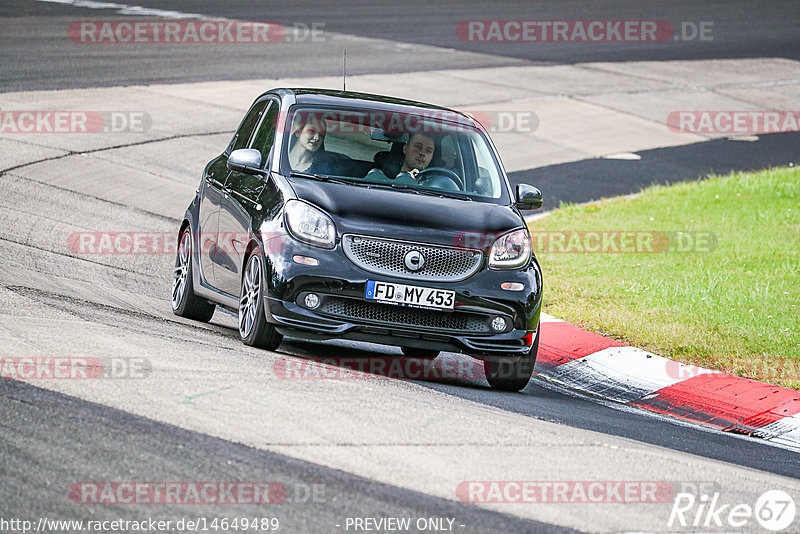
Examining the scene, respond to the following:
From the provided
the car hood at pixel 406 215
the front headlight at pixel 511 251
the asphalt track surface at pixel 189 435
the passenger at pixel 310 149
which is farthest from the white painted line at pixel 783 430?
the passenger at pixel 310 149

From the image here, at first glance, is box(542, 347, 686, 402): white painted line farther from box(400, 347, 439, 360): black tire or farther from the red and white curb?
box(400, 347, 439, 360): black tire

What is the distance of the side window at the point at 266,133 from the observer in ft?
29.5

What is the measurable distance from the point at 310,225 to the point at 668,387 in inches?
115

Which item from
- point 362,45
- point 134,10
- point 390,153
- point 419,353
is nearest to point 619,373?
point 419,353

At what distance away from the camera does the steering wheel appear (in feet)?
28.9

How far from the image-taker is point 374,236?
780cm

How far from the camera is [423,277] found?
25.7 ft

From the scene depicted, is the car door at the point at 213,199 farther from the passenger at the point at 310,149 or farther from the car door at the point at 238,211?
the passenger at the point at 310,149

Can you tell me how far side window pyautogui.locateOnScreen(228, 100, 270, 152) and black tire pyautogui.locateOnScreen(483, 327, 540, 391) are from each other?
263cm

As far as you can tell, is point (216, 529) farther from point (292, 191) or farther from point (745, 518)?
point (292, 191)

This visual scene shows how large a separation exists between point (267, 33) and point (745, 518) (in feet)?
76.8

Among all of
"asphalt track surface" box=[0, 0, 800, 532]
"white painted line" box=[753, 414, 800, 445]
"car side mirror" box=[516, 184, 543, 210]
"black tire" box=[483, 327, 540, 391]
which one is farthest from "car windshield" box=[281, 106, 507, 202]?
"white painted line" box=[753, 414, 800, 445]

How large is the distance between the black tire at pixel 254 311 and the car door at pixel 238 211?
16cm

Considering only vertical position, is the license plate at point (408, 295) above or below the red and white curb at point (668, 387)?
above
